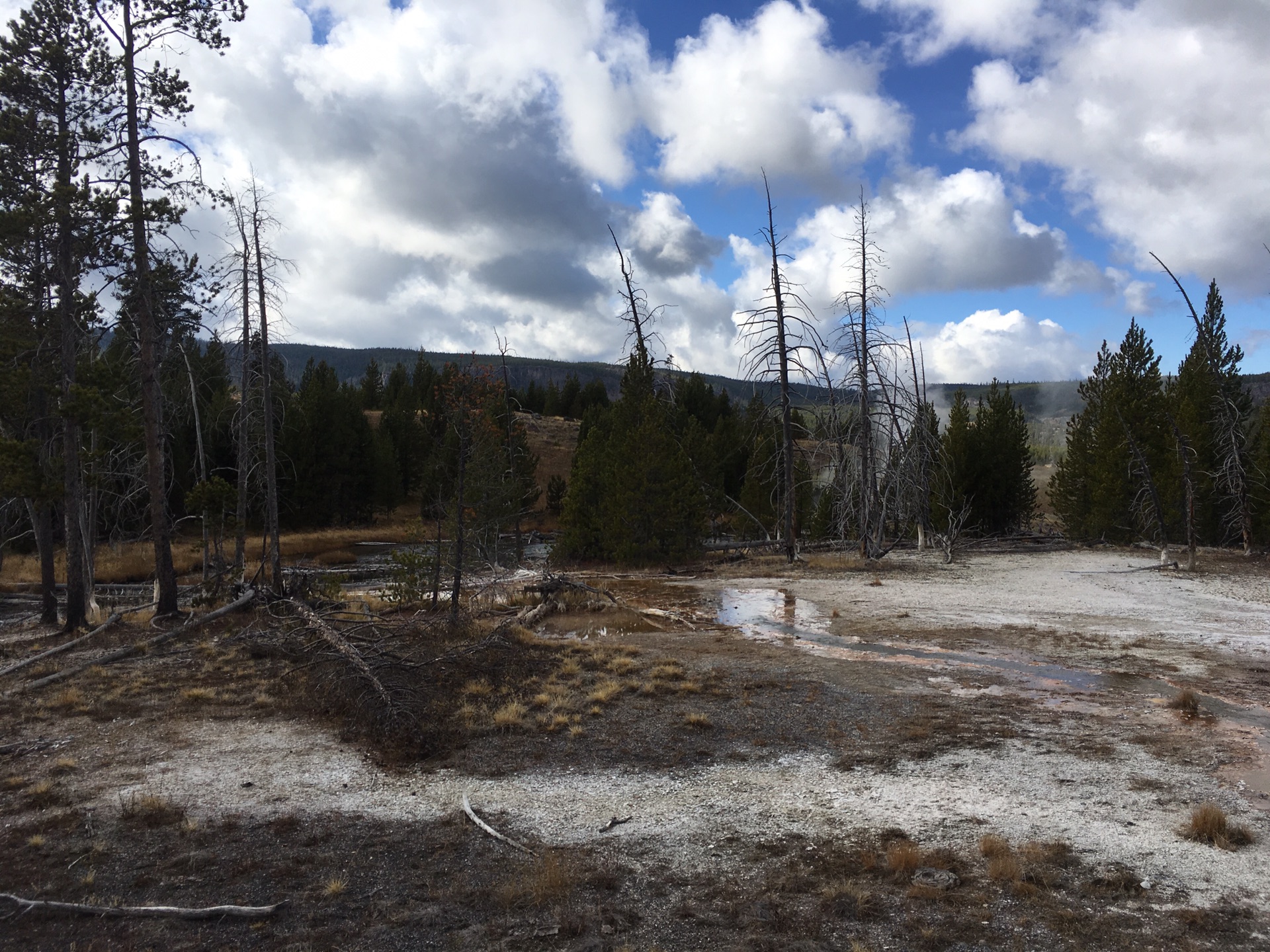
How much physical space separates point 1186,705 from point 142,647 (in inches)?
575

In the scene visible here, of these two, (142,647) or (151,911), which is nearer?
(151,911)

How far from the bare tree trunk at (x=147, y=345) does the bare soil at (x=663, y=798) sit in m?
2.12

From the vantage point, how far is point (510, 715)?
876 centimetres

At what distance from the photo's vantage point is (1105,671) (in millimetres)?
10875

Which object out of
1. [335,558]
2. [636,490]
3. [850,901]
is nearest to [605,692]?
[850,901]

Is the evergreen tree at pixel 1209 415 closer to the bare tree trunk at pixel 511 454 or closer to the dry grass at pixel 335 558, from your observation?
the bare tree trunk at pixel 511 454

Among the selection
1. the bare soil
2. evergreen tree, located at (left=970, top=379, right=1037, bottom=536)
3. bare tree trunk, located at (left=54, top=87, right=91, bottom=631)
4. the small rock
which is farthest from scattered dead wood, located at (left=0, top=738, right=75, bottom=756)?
evergreen tree, located at (left=970, top=379, right=1037, bottom=536)

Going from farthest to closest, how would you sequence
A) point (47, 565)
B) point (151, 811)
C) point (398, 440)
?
point (398, 440)
point (47, 565)
point (151, 811)

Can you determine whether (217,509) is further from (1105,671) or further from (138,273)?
(1105,671)

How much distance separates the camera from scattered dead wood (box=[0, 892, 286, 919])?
4566 mm

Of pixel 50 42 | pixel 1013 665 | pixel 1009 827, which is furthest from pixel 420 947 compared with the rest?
pixel 50 42

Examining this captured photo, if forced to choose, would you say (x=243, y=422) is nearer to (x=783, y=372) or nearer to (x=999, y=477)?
(x=783, y=372)

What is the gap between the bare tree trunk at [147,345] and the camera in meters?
13.3

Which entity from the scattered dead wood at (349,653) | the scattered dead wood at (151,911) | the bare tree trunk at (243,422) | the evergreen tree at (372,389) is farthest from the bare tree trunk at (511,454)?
the evergreen tree at (372,389)
